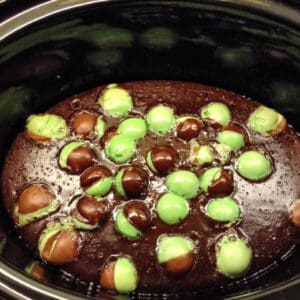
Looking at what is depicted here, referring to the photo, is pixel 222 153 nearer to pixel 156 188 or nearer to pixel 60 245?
pixel 156 188

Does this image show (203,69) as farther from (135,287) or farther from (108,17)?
(135,287)

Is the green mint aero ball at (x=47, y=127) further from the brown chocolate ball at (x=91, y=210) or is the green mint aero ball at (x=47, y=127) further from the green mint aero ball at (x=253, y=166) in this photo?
the green mint aero ball at (x=253, y=166)

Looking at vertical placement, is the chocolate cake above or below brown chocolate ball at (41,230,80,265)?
above

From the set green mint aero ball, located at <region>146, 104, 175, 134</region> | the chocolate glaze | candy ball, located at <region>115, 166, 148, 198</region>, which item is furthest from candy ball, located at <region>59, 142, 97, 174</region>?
green mint aero ball, located at <region>146, 104, 175, 134</region>

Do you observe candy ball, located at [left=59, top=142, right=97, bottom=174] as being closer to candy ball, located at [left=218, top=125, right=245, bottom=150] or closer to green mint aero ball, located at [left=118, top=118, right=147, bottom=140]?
green mint aero ball, located at [left=118, top=118, right=147, bottom=140]

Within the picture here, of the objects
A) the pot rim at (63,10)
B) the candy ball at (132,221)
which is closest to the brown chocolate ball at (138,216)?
the candy ball at (132,221)

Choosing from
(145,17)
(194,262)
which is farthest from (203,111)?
(194,262)

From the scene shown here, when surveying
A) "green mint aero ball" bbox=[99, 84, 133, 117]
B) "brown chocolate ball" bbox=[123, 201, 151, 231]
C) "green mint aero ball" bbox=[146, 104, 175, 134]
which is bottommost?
"brown chocolate ball" bbox=[123, 201, 151, 231]
